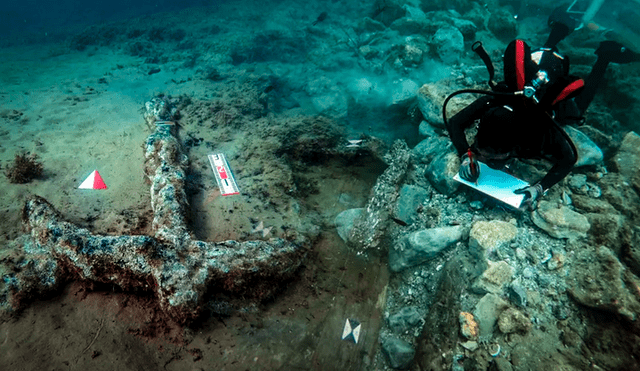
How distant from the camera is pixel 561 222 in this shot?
3217 millimetres

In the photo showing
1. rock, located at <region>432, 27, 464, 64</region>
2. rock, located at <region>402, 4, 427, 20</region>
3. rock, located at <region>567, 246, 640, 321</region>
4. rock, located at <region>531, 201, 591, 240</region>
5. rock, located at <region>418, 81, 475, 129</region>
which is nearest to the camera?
rock, located at <region>567, 246, 640, 321</region>

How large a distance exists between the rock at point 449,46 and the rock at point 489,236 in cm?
662

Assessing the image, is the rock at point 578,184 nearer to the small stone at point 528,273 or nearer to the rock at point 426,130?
the small stone at point 528,273

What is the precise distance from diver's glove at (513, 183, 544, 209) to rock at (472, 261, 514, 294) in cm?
88

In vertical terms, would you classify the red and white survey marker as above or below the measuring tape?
above

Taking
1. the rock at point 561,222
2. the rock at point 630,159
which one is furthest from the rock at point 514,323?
the rock at point 630,159

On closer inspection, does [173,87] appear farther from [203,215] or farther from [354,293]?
[354,293]

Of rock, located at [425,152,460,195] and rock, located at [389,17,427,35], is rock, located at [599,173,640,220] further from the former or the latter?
rock, located at [389,17,427,35]

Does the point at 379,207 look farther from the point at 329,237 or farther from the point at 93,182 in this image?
the point at 93,182

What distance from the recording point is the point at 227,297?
9.88 feet

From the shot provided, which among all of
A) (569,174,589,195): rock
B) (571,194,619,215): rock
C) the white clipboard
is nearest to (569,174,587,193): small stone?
(569,174,589,195): rock

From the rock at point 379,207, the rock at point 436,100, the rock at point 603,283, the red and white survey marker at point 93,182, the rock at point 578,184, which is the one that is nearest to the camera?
the rock at point 603,283

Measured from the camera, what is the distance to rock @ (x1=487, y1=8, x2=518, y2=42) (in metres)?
9.91

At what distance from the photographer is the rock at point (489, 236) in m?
3.13
